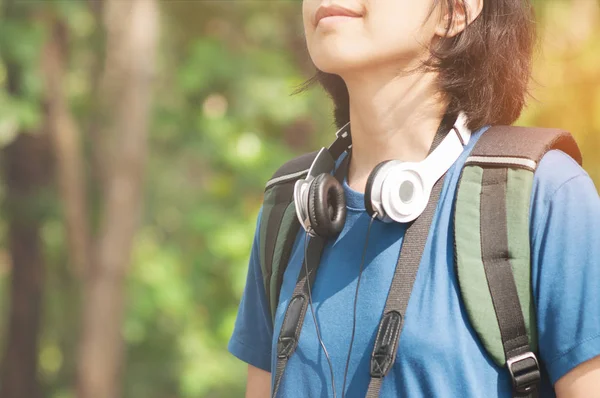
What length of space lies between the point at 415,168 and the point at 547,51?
586cm

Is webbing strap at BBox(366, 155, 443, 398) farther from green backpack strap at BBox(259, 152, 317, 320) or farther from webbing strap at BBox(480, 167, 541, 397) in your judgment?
green backpack strap at BBox(259, 152, 317, 320)

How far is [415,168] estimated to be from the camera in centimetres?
181

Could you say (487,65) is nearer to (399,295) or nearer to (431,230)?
(431,230)

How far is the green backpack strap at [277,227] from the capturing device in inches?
80.6

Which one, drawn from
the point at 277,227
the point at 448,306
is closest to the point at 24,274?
the point at 277,227

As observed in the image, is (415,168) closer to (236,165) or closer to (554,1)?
(236,165)

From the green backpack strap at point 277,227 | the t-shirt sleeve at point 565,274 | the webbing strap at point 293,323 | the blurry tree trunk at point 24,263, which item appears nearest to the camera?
the t-shirt sleeve at point 565,274

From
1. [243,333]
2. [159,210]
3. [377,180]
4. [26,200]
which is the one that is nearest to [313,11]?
[377,180]

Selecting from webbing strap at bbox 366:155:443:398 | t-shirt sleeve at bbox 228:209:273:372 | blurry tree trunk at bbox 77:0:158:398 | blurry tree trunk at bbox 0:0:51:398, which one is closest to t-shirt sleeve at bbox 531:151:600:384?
webbing strap at bbox 366:155:443:398

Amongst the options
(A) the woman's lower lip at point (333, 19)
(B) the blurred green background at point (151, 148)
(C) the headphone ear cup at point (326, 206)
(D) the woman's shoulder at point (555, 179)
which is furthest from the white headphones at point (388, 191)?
→ (B) the blurred green background at point (151, 148)

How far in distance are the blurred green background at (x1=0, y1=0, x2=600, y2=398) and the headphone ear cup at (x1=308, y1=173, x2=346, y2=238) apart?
453cm

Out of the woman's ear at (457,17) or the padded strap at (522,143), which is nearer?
the padded strap at (522,143)

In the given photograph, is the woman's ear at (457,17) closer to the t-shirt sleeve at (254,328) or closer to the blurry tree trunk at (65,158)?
the t-shirt sleeve at (254,328)

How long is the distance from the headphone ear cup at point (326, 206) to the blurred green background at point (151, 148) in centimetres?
453
